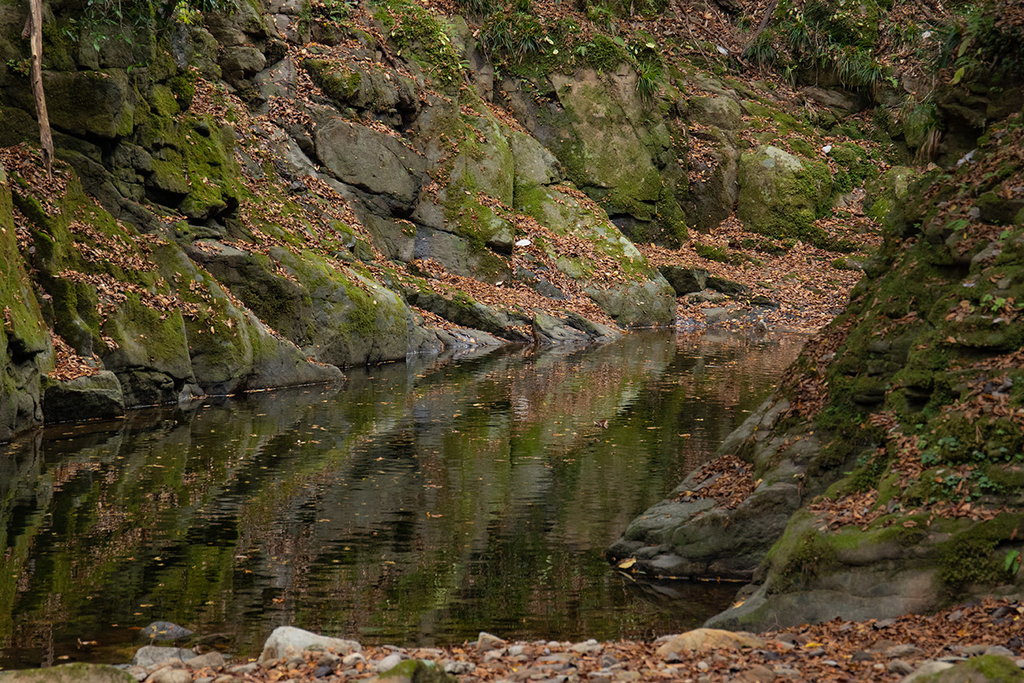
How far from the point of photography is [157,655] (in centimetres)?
573

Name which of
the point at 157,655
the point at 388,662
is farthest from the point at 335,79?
the point at 388,662

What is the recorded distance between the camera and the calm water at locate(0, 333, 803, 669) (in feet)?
22.3

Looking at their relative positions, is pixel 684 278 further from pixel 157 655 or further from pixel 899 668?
pixel 899 668

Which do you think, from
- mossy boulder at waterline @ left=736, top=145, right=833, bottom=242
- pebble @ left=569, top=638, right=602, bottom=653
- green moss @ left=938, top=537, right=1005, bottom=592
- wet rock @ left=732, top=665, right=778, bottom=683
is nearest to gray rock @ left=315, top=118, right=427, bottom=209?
mossy boulder at waterline @ left=736, top=145, right=833, bottom=242

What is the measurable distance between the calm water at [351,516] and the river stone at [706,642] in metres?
1.06

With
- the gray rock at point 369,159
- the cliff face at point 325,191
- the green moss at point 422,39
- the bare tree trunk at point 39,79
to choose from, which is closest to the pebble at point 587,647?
the cliff face at point 325,191

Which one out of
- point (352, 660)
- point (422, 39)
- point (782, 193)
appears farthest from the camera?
point (782, 193)

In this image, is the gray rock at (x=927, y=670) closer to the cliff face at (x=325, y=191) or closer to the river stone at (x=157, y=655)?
the river stone at (x=157, y=655)

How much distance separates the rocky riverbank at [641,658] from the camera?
472 centimetres

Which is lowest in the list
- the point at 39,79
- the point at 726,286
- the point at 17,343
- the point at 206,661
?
the point at 206,661

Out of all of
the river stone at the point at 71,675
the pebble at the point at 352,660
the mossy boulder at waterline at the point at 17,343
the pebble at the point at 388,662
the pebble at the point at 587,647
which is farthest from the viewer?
the mossy boulder at waterline at the point at 17,343

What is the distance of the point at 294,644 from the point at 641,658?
76.0 inches

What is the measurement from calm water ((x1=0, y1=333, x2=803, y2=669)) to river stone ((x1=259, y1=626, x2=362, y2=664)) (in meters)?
0.69

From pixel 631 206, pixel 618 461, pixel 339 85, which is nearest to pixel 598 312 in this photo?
pixel 631 206
